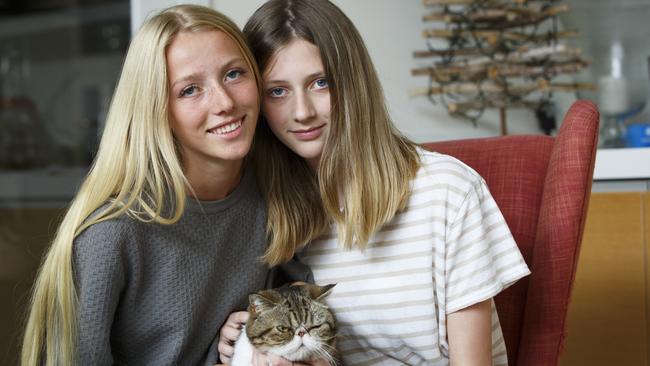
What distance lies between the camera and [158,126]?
134 cm

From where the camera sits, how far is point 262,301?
1.35 meters

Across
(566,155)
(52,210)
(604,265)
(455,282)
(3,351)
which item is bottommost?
(3,351)

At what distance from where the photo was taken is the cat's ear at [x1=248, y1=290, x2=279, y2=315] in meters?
1.35

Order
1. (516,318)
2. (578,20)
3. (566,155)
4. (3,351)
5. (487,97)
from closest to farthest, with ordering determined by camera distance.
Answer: (566,155) → (516,318) → (3,351) → (487,97) → (578,20)

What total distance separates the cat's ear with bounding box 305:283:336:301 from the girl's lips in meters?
0.26

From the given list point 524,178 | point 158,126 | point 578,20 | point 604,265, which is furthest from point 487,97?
point 158,126

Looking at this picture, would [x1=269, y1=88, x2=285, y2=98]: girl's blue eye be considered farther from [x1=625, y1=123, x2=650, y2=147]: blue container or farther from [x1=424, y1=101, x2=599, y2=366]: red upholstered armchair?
[x1=625, y1=123, x2=650, y2=147]: blue container

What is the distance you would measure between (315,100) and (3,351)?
1.61 metres

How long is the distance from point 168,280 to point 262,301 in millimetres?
165

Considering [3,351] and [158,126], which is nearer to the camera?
[158,126]

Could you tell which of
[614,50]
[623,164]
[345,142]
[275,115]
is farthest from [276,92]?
[614,50]

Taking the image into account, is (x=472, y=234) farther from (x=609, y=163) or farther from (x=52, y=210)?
(x=52, y=210)

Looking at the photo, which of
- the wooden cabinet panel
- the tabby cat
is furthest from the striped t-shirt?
the wooden cabinet panel

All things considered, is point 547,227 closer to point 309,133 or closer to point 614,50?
point 309,133
